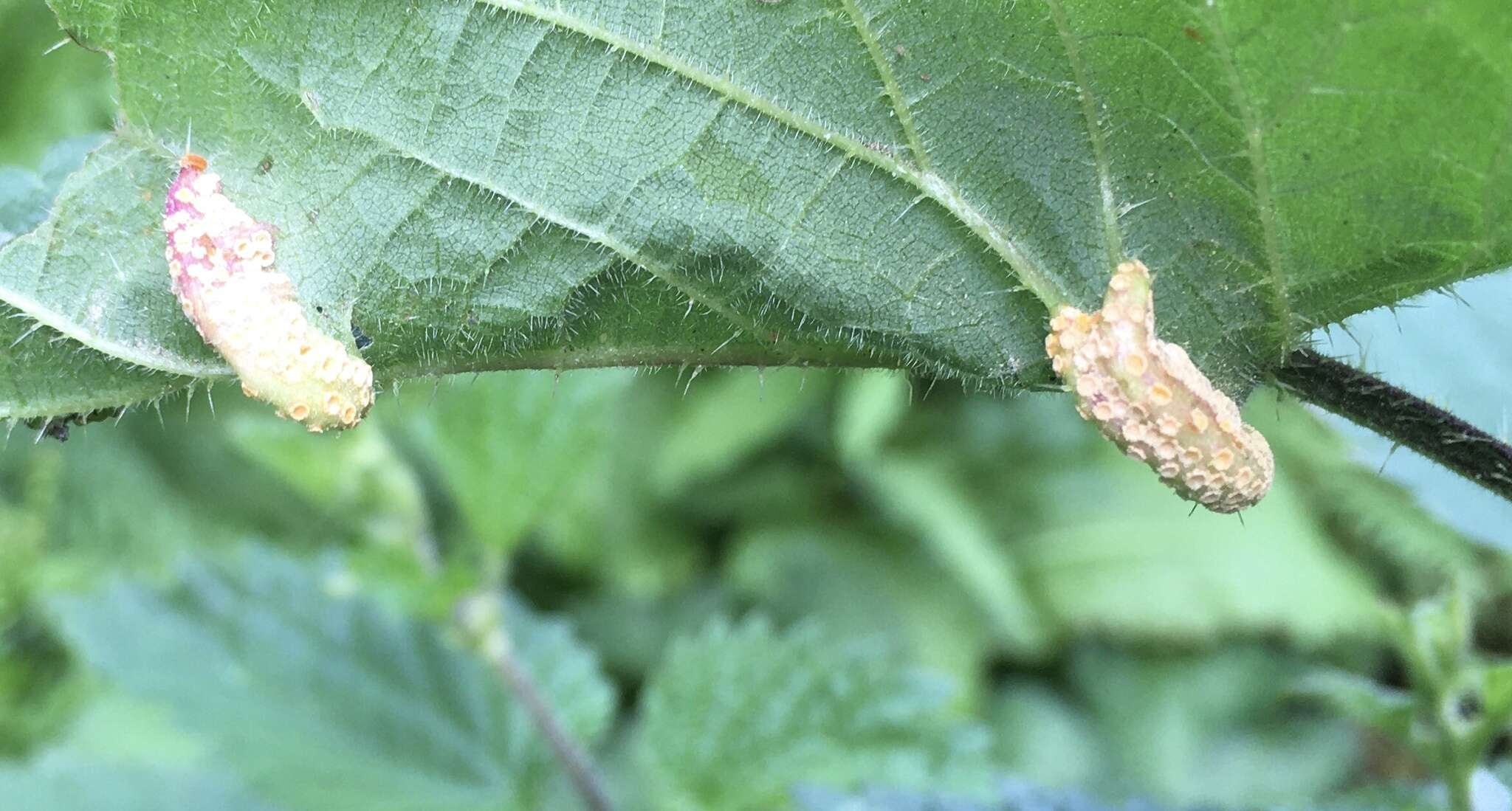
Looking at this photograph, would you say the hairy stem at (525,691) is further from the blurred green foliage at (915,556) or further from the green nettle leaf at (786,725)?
the blurred green foliage at (915,556)

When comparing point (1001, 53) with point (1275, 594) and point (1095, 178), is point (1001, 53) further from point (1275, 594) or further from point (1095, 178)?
point (1275, 594)

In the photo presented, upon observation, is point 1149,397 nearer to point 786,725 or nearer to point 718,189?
→ point 718,189

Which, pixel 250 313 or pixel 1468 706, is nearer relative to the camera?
pixel 250 313

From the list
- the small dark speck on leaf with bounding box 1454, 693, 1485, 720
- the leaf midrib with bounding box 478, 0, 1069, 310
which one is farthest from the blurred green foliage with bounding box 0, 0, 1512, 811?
the leaf midrib with bounding box 478, 0, 1069, 310

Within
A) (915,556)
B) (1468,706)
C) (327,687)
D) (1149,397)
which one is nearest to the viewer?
(1149,397)

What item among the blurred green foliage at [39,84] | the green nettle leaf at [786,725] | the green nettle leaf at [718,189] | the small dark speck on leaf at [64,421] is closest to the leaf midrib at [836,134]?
the green nettle leaf at [718,189]

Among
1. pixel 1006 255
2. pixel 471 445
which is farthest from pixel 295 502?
pixel 1006 255

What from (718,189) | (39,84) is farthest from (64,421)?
(39,84)
